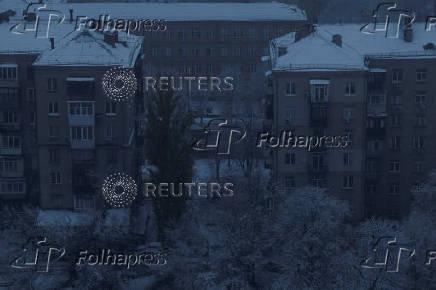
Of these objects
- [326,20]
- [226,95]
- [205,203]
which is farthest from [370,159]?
[326,20]

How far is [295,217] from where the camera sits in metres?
26.9

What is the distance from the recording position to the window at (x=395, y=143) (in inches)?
1324

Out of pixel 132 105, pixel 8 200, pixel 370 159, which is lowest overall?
pixel 8 200

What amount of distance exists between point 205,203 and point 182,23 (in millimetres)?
23761

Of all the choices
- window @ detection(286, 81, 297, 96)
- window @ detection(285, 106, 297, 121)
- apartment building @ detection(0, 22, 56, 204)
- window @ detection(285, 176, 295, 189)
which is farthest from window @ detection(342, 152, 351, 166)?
apartment building @ detection(0, 22, 56, 204)

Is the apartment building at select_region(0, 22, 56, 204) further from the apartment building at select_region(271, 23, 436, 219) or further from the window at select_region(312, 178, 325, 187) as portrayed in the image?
the window at select_region(312, 178, 325, 187)

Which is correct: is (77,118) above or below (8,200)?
above

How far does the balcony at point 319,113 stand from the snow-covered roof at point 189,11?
23847 millimetres

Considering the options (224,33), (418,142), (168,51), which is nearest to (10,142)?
(418,142)

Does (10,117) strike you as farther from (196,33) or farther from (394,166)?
(196,33)

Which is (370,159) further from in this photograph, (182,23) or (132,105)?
(182,23)

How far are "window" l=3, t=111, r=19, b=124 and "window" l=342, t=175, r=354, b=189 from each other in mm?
13974

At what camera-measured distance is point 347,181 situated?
31.8m

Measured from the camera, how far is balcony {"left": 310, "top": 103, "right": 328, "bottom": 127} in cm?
3131
